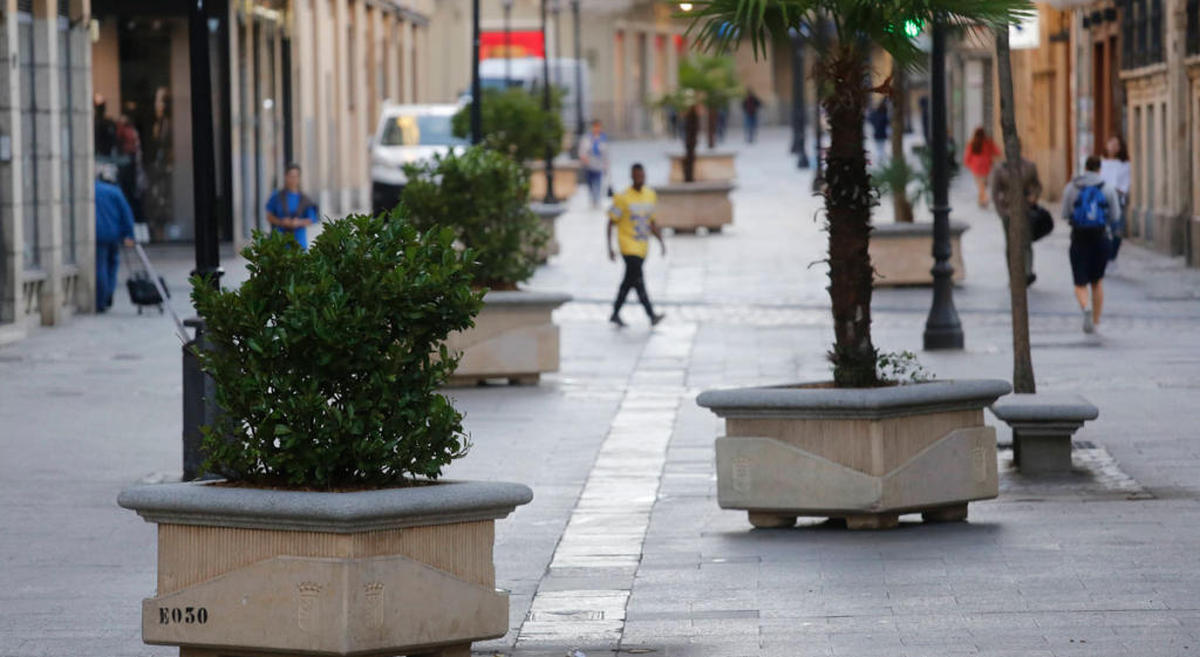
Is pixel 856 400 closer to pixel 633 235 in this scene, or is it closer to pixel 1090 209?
pixel 1090 209

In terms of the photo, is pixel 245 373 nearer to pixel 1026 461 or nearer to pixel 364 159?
Result: pixel 1026 461

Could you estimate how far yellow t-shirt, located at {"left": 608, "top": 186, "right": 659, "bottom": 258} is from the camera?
23.0 m

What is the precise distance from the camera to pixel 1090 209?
2180 centimetres

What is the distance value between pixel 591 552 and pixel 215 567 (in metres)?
3.49

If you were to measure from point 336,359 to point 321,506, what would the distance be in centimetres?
52

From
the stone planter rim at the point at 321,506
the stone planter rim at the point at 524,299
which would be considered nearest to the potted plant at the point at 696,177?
the stone planter rim at the point at 524,299

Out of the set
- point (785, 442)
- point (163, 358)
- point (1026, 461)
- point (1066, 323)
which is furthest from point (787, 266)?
point (785, 442)

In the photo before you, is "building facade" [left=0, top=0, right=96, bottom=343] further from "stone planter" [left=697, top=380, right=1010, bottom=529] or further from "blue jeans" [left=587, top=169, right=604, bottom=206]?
"blue jeans" [left=587, top=169, right=604, bottom=206]

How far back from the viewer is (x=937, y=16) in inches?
476

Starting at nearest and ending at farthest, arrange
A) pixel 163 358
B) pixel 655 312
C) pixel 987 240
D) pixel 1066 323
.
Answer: pixel 163 358, pixel 1066 323, pixel 655 312, pixel 987 240

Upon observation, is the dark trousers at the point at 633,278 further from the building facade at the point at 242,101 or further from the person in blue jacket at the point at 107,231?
the person in blue jacket at the point at 107,231

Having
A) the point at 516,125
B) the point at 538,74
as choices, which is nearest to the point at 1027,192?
the point at 516,125

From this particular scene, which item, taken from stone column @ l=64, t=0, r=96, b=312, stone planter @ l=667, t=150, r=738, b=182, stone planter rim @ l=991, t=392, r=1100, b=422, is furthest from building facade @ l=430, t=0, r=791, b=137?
stone planter rim @ l=991, t=392, r=1100, b=422

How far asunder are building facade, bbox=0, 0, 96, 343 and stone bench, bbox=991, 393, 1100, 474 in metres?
11.8
